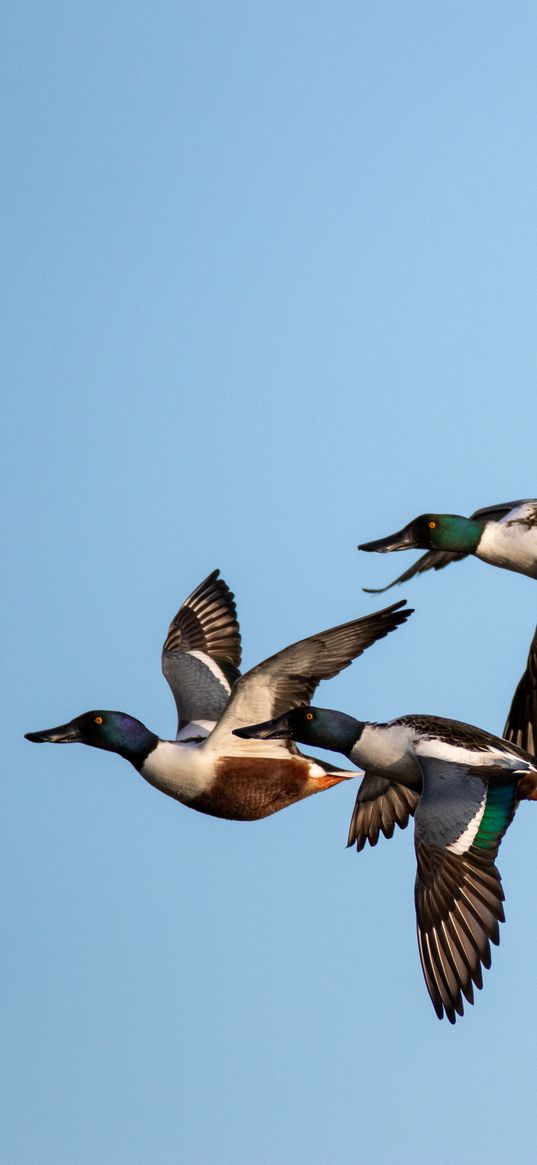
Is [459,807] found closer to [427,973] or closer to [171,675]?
[427,973]

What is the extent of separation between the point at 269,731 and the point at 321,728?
0.43 meters

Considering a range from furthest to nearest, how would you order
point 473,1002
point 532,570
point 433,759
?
1. point 532,570
2. point 433,759
3. point 473,1002

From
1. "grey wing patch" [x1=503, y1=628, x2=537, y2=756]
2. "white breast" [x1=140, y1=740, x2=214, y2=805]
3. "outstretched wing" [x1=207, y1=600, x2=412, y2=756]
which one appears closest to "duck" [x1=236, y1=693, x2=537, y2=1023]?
"outstretched wing" [x1=207, y1=600, x2=412, y2=756]

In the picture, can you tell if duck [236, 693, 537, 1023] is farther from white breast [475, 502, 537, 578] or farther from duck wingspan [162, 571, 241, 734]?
duck wingspan [162, 571, 241, 734]

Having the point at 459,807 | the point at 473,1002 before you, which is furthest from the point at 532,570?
the point at 473,1002

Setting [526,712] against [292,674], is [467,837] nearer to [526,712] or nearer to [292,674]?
[292,674]

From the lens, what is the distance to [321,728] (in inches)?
456

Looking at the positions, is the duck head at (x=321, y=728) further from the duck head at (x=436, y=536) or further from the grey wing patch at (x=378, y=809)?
the duck head at (x=436, y=536)

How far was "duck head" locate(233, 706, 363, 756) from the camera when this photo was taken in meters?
11.5

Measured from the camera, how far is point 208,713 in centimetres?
1294

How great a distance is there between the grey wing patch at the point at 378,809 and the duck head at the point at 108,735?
1.49 m

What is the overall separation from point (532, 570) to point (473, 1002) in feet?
10.3

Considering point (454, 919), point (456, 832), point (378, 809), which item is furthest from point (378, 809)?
point (454, 919)

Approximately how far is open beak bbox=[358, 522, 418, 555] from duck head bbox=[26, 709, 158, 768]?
181 centimetres
